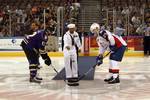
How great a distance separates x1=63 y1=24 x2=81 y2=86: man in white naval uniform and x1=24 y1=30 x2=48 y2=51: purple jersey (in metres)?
0.48

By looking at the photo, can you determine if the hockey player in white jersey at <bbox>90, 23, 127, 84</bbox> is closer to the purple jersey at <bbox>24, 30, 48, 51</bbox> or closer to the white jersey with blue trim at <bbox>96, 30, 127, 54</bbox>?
the white jersey with blue trim at <bbox>96, 30, 127, 54</bbox>

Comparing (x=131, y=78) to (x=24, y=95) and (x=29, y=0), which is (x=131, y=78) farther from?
(x=29, y=0)

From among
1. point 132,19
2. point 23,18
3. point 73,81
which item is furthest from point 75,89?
point 23,18

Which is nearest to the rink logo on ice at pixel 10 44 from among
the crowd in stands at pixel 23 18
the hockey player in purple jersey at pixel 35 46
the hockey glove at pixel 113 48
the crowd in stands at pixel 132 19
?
the crowd in stands at pixel 23 18

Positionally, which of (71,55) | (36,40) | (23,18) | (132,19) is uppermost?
(36,40)

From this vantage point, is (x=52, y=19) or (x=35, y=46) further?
(x=52, y=19)

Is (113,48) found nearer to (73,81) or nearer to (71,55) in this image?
(71,55)

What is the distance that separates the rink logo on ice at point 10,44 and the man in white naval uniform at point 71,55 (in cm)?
1077

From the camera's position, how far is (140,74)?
11.8 meters

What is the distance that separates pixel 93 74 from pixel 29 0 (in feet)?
42.6

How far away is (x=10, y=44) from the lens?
20094mm

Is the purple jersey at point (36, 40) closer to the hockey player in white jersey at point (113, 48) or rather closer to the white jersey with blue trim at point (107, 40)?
the hockey player in white jersey at point (113, 48)

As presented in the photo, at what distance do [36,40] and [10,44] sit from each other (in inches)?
418

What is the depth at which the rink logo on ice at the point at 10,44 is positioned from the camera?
2002 centimetres
